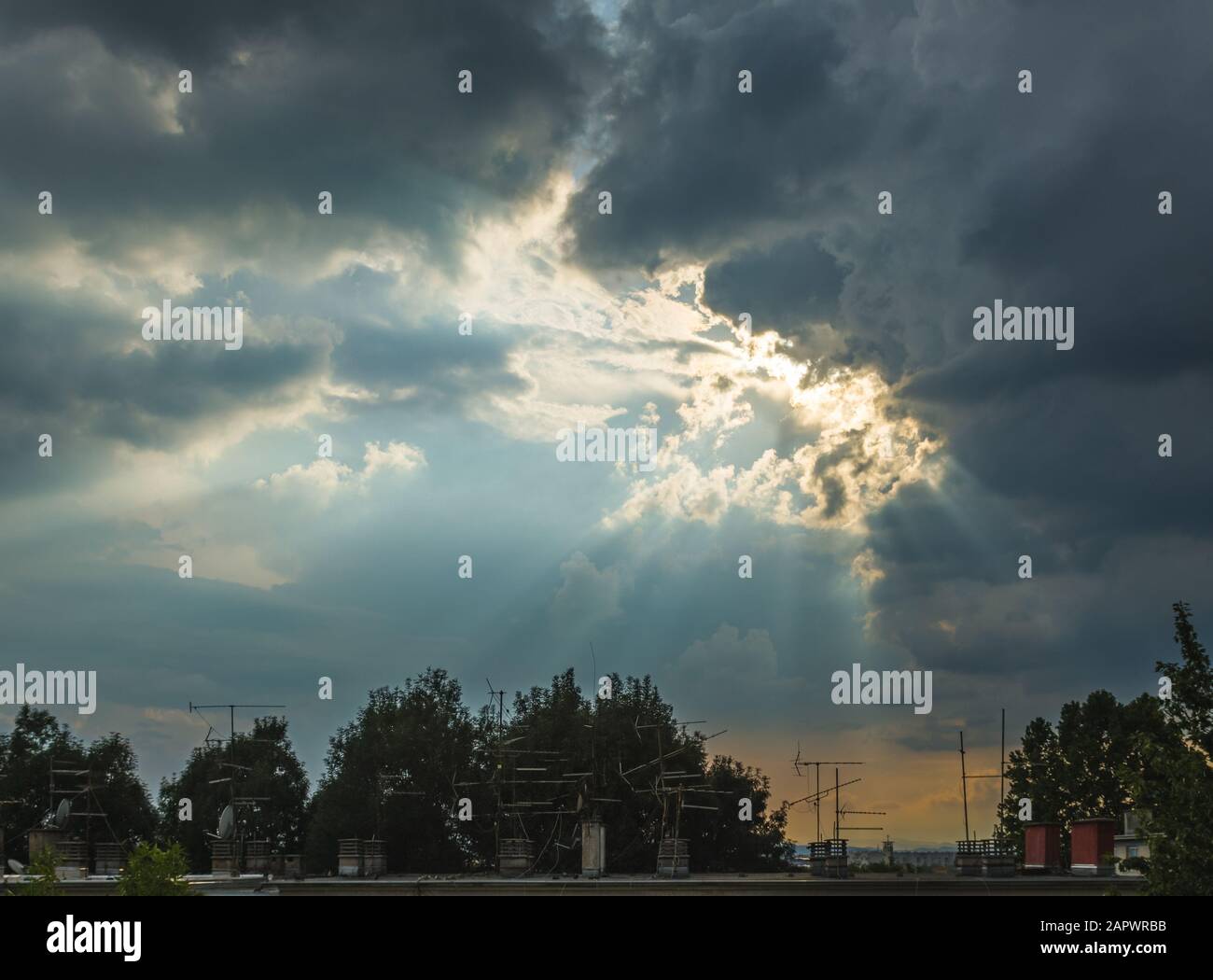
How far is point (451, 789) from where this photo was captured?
75.8 metres

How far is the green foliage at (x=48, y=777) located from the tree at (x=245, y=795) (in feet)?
10.5

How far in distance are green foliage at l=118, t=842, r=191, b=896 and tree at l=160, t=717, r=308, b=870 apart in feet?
201

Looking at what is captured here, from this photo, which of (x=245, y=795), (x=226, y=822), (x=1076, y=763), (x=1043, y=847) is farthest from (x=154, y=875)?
(x=1076, y=763)

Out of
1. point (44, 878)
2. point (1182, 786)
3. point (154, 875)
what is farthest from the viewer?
point (1182, 786)

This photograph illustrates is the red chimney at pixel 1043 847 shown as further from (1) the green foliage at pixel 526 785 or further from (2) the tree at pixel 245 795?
(2) the tree at pixel 245 795

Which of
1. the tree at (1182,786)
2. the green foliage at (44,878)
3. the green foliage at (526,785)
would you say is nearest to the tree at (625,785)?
the green foliage at (526,785)

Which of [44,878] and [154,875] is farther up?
[44,878]

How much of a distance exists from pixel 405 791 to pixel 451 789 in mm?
3268

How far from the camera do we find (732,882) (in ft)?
142

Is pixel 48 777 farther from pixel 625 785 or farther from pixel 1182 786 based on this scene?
pixel 1182 786

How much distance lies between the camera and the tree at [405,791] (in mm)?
73625

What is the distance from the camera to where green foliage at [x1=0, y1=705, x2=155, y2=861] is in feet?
254
